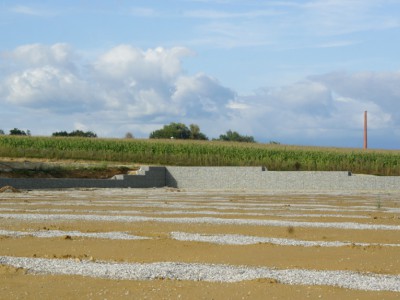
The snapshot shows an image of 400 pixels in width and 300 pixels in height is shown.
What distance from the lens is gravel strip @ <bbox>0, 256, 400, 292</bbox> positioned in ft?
28.4

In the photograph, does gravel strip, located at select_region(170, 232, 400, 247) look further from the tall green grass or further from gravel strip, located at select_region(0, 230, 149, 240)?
the tall green grass

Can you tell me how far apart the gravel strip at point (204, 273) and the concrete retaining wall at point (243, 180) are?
3038 centimetres

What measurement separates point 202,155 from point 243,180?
417 inches

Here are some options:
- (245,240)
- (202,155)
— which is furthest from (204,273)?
(202,155)

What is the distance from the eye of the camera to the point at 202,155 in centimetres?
5528

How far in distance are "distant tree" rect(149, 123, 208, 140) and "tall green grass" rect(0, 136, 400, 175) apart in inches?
1455

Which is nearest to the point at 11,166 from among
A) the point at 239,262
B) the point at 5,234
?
the point at 5,234

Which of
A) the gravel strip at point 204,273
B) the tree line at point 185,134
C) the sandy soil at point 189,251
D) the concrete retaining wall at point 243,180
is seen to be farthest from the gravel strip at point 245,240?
the tree line at point 185,134

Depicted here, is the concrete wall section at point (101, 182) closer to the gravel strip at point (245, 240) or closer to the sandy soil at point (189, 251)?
the sandy soil at point (189, 251)

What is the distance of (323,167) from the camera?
176 ft

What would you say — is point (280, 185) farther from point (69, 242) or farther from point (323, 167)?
point (69, 242)

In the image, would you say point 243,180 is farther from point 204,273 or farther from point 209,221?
point 204,273

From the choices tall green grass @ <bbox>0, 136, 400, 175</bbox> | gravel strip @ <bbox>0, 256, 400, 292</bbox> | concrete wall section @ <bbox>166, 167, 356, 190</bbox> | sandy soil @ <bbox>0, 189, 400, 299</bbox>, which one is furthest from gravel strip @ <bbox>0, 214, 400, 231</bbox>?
tall green grass @ <bbox>0, 136, 400, 175</bbox>

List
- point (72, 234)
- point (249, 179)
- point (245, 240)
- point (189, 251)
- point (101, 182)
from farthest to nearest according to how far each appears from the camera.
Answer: point (249, 179)
point (101, 182)
point (72, 234)
point (245, 240)
point (189, 251)
